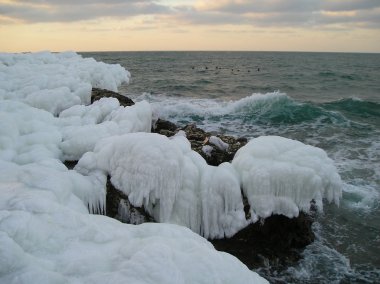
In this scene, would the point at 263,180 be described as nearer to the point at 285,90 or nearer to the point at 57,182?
the point at 57,182

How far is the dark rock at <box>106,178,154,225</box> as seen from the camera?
6580 mm

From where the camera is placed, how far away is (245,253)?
7.01 metres

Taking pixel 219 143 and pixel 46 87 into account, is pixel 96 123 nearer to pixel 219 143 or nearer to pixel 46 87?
pixel 219 143

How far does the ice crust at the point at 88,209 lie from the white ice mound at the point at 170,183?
2cm

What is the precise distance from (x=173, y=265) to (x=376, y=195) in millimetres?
8757

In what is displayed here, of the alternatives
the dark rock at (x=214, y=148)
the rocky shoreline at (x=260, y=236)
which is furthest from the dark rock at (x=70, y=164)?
the dark rock at (x=214, y=148)

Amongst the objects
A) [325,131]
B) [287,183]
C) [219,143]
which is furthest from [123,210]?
[325,131]

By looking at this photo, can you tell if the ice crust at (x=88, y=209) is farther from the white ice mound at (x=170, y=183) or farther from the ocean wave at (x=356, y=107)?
the ocean wave at (x=356, y=107)

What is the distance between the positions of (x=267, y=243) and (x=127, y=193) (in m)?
2.95

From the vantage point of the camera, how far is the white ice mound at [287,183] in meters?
6.88

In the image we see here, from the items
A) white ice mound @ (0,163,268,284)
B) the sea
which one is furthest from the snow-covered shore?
the sea

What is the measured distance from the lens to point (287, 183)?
6879 mm

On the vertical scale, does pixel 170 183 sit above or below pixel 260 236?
above

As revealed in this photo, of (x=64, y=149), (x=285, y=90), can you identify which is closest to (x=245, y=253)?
(x=64, y=149)
